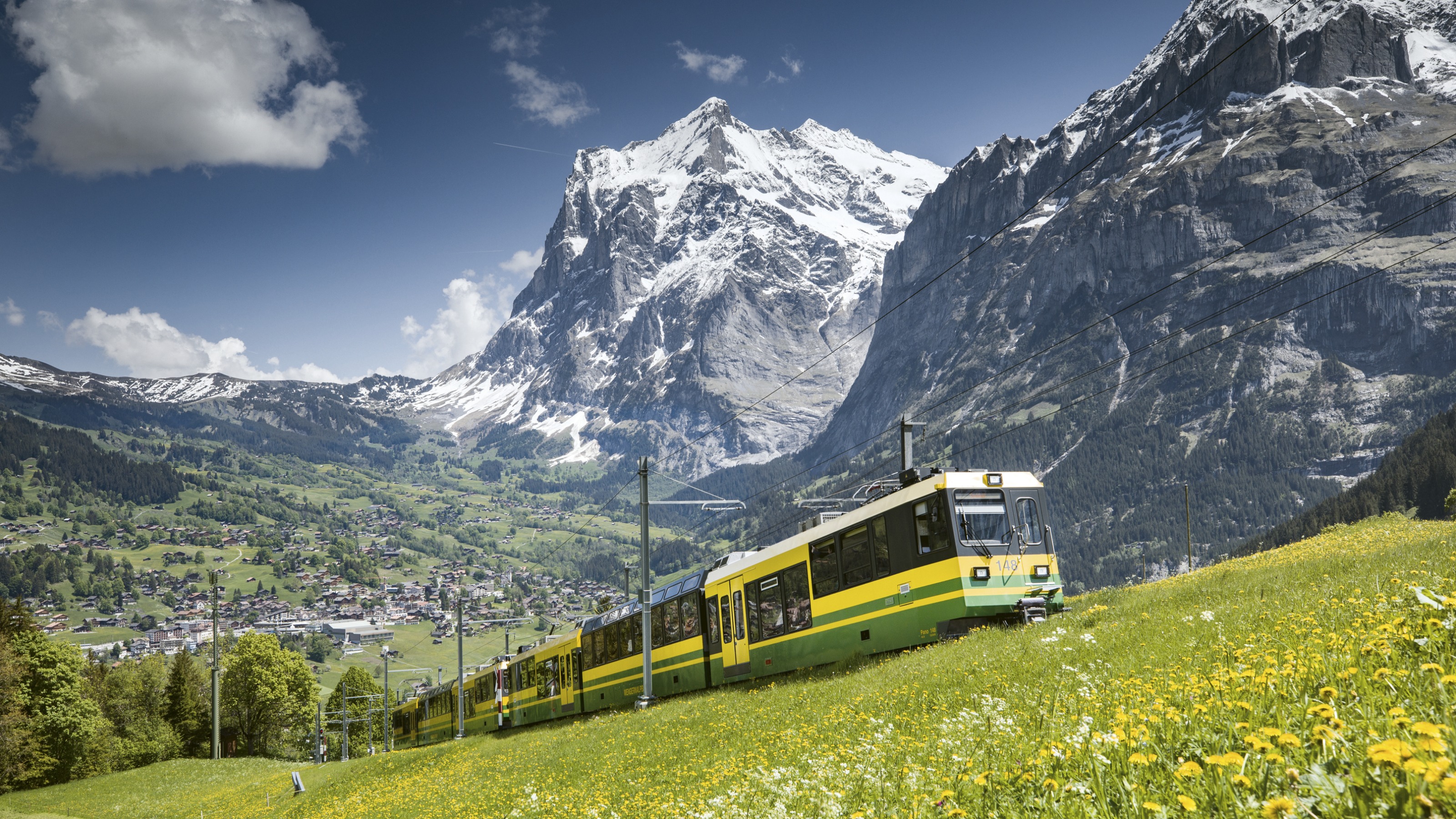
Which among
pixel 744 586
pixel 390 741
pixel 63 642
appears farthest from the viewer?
pixel 390 741

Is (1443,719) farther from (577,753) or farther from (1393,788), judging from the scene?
(577,753)

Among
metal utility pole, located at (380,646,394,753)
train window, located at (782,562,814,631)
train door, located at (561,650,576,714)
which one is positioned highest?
train window, located at (782,562,814,631)

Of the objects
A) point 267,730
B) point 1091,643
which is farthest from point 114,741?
point 1091,643

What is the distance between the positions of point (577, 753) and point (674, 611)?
11.6 meters

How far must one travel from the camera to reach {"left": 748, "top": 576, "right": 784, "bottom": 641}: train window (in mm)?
28141

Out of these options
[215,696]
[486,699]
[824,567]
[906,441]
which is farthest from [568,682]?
[215,696]

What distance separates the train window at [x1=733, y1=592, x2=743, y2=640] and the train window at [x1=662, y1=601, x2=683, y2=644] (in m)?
4.10

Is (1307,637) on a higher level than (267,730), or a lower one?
higher

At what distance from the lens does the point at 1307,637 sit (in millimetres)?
8734

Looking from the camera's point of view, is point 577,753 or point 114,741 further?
point 114,741

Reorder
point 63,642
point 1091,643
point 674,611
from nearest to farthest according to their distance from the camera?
point 1091,643 → point 674,611 → point 63,642

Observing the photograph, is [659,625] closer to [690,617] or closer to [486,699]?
[690,617]

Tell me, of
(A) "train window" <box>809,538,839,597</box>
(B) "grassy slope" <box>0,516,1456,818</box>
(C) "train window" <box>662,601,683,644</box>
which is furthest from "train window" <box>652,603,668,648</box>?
(A) "train window" <box>809,538,839,597</box>

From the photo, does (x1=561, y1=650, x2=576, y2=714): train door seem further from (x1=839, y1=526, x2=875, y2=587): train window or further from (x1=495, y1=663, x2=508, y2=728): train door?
(x1=839, y1=526, x2=875, y2=587): train window
